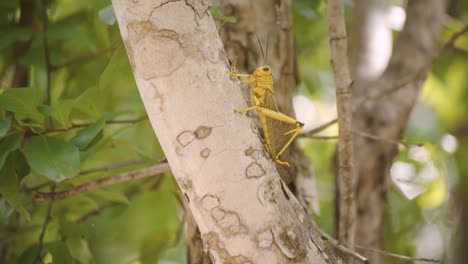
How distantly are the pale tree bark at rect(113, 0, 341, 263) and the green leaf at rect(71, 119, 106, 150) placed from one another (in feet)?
1.88

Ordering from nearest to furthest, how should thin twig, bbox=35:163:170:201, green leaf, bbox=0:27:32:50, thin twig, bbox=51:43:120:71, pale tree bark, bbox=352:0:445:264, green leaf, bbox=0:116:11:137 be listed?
green leaf, bbox=0:116:11:137, thin twig, bbox=35:163:170:201, green leaf, bbox=0:27:32:50, thin twig, bbox=51:43:120:71, pale tree bark, bbox=352:0:445:264

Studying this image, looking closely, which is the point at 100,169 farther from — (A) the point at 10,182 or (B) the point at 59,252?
(A) the point at 10,182

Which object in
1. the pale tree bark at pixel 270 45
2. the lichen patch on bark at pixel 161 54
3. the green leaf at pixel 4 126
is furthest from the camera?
the pale tree bark at pixel 270 45

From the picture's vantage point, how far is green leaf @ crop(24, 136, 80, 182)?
187 centimetres

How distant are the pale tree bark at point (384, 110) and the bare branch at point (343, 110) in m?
0.97

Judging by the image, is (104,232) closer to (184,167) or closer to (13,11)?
(13,11)

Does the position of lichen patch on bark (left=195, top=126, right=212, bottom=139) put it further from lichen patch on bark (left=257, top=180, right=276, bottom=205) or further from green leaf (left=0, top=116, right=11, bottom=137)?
green leaf (left=0, top=116, right=11, bottom=137)

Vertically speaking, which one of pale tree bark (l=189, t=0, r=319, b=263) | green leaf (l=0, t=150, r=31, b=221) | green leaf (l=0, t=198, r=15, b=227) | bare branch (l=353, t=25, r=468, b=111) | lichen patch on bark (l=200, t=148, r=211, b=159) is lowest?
green leaf (l=0, t=198, r=15, b=227)

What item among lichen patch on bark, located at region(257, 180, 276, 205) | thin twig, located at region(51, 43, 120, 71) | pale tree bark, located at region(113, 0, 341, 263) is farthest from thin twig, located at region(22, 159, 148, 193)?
lichen patch on bark, located at region(257, 180, 276, 205)

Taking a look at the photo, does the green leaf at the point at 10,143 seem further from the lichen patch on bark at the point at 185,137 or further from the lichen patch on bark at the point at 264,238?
the lichen patch on bark at the point at 264,238

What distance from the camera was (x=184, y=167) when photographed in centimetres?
152

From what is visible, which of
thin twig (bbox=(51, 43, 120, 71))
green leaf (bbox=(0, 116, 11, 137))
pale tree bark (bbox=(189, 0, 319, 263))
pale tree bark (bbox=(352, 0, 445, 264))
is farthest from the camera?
pale tree bark (bbox=(352, 0, 445, 264))

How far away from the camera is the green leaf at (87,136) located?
6.69 feet

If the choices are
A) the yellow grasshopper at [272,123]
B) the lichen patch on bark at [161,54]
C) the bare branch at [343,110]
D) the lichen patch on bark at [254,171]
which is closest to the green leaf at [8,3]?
the yellow grasshopper at [272,123]
